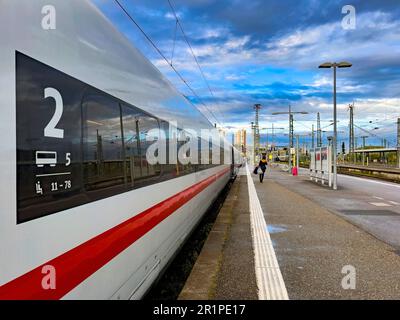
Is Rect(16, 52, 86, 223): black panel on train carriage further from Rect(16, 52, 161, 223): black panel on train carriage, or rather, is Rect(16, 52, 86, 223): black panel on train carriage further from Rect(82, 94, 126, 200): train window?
Rect(82, 94, 126, 200): train window

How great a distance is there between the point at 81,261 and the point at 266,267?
158 inches

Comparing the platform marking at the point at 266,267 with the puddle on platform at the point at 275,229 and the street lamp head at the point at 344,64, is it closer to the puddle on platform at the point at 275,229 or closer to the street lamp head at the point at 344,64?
the puddle on platform at the point at 275,229

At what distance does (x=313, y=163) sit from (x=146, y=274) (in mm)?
23815

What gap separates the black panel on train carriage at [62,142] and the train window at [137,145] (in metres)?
0.10

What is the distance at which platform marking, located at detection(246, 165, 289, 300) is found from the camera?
514 cm

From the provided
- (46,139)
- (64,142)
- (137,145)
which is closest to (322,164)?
(137,145)

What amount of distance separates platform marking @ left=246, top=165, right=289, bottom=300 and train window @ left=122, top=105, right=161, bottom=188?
6.30ft

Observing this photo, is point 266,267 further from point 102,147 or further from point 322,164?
point 322,164

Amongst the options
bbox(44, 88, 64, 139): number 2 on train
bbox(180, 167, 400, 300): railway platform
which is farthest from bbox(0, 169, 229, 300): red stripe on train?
bbox(180, 167, 400, 300): railway platform

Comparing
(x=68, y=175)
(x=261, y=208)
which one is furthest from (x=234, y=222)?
(x=68, y=175)

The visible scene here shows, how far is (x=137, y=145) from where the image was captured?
4.52 m

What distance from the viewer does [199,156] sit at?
10141 mm

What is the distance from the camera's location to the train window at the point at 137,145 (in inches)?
163

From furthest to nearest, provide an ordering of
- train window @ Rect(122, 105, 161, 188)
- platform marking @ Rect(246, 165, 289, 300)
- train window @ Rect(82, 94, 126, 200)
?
platform marking @ Rect(246, 165, 289, 300), train window @ Rect(122, 105, 161, 188), train window @ Rect(82, 94, 126, 200)
